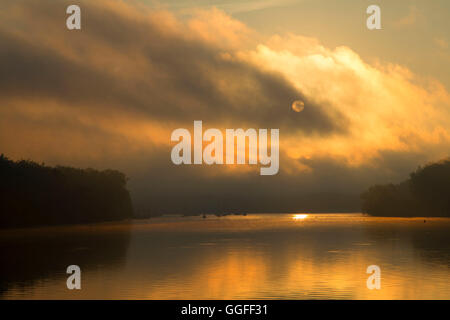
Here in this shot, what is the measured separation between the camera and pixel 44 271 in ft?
139

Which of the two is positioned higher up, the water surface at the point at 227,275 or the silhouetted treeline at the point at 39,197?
the silhouetted treeline at the point at 39,197

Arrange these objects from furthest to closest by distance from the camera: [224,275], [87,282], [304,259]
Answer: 1. [304,259]
2. [224,275]
3. [87,282]

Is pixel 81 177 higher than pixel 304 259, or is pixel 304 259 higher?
pixel 81 177

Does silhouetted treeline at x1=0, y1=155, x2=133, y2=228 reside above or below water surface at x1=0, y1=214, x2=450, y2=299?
above

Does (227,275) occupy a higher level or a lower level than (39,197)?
lower

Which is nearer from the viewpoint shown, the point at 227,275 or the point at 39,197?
the point at 227,275

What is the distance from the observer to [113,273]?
41.6 m

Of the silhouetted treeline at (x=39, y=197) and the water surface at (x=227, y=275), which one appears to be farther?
the silhouetted treeline at (x=39, y=197)

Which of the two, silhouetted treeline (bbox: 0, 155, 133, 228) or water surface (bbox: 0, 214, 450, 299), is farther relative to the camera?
silhouetted treeline (bbox: 0, 155, 133, 228)

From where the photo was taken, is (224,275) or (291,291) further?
(224,275)
